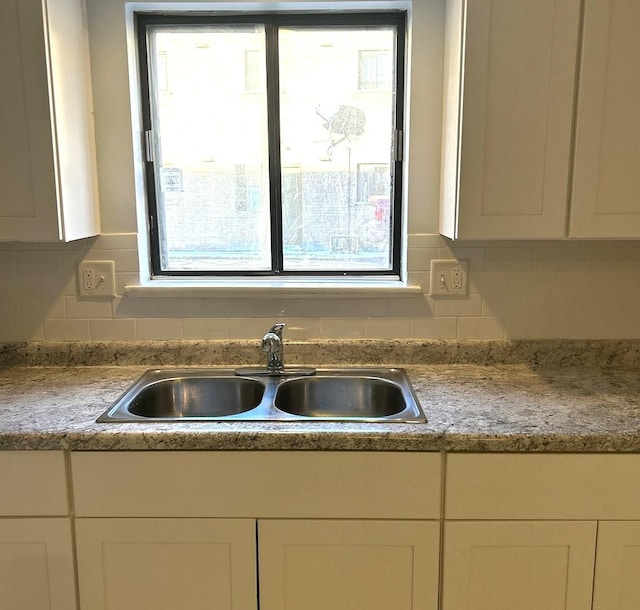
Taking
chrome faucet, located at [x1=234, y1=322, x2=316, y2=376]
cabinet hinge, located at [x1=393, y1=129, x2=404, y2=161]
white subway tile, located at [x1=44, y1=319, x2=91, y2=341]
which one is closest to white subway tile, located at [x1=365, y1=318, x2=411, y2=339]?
chrome faucet, located at [x1=234, y1=322, x2=316, y2=376]

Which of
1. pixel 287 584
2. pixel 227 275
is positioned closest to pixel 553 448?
pixel 287 584

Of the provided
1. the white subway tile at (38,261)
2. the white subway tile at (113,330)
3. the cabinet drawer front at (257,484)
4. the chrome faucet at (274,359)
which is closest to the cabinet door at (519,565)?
the cabinet drawer front at (257,484)

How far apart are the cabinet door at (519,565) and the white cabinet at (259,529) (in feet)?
0.20

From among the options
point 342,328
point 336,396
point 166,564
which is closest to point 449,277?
point 342,328

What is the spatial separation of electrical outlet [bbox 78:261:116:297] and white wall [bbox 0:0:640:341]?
0.02m

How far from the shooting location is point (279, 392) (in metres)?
1.81

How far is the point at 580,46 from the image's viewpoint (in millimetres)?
1537

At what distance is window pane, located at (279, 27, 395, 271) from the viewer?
6.38ft

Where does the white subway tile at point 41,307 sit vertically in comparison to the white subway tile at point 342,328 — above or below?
above

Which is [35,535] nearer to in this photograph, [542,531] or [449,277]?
[542,531]

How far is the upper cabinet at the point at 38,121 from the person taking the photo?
5.10ft

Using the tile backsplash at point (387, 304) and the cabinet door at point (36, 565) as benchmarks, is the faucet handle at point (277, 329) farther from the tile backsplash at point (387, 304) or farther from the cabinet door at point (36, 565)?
the cabinet door at point (36, 565)

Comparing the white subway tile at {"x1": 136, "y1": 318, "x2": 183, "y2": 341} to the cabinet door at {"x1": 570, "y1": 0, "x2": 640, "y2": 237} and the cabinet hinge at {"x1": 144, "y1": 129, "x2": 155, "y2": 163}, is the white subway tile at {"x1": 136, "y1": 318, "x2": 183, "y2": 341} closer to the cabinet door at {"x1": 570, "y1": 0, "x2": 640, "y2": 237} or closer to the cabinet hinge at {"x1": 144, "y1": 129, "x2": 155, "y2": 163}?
the cabinet hinge at {"x1": 144, "y1": 129, "x2": 155, "y2": 163}

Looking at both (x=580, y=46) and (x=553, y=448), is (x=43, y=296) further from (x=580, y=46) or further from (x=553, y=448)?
(x=580, y=46)
